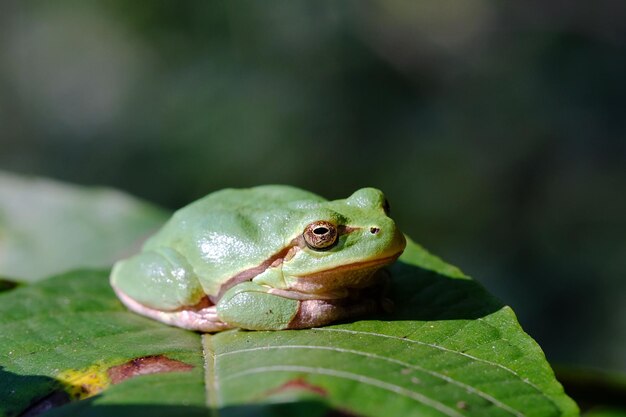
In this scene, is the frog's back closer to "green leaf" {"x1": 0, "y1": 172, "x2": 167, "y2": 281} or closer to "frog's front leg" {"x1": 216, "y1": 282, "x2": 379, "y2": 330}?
"frog's front leg" {"x1": 216, "y1": 282, "x2": 379, "y2": 330}

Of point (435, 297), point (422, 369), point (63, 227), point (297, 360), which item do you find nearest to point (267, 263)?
point (435, 297)

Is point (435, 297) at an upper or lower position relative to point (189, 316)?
upper

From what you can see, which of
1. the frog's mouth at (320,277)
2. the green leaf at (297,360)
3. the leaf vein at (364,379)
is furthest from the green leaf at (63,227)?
the leaf vein at (364,379)

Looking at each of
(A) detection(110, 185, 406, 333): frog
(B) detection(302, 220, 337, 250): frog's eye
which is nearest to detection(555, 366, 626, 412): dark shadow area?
(A) detection(110, 185, 406, 333): frog

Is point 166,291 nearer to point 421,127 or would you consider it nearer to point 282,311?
A: point 282,311

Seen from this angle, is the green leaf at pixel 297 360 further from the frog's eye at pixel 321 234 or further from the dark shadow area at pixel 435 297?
the frog's eye at pixel 321 234
